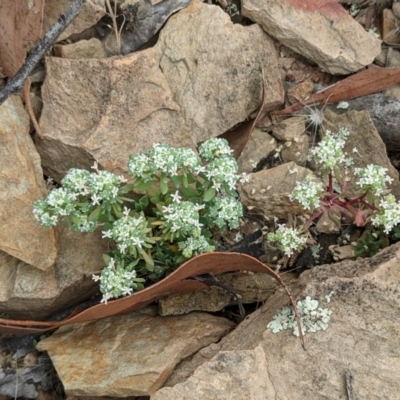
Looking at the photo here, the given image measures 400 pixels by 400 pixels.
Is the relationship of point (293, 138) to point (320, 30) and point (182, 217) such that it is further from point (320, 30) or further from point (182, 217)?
point (182, 217)

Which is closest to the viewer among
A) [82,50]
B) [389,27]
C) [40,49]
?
[40,49]

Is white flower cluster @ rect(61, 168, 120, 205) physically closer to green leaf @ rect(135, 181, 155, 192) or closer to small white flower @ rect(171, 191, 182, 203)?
green leaf @ rect(135, 181, 155, 192)

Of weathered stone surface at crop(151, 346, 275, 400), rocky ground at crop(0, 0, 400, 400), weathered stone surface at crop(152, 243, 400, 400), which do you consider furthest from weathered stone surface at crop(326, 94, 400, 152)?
weathered stone surface at crop(151, 346, 275, 400)

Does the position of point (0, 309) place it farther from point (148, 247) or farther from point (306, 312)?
point (306, 312)

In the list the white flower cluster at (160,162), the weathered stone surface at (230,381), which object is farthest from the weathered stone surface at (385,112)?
the weathered stone surface at (230,381)

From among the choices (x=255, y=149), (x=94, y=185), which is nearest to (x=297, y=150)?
(x=255, y=149)

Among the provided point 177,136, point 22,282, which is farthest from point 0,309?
point 177,136
